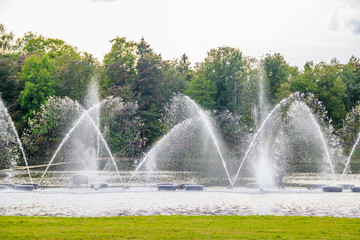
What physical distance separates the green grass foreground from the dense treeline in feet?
174

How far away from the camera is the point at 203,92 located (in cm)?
8200

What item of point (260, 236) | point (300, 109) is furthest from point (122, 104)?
point (260, 236)

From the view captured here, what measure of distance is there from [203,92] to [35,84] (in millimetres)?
29092

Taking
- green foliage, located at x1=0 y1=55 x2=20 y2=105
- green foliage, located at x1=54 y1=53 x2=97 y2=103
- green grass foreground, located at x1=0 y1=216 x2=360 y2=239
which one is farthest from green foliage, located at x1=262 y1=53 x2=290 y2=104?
green grass foreground, located at x1=0 y1=216 x2=360 y2=239

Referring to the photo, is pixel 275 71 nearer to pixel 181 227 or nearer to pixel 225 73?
pixel 225 73

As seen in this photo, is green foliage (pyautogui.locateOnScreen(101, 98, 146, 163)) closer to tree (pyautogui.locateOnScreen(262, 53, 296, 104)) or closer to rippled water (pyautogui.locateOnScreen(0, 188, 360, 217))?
tree (pyautogui.locateOnScreen(262, 53, 296, 104))

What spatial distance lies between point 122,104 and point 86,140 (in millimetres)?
9500

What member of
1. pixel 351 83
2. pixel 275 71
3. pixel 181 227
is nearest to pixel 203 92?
pixel 275 71

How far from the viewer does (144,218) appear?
60.1 ft

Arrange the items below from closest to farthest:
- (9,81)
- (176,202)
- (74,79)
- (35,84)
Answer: (176,202), (35,84), (9,81), (74,79)

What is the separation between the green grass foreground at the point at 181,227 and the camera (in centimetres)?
1446

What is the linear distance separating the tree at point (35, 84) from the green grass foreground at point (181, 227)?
60.5 m

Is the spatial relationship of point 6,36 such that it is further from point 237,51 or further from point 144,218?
point 144,218

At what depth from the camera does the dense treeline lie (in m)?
75.4
